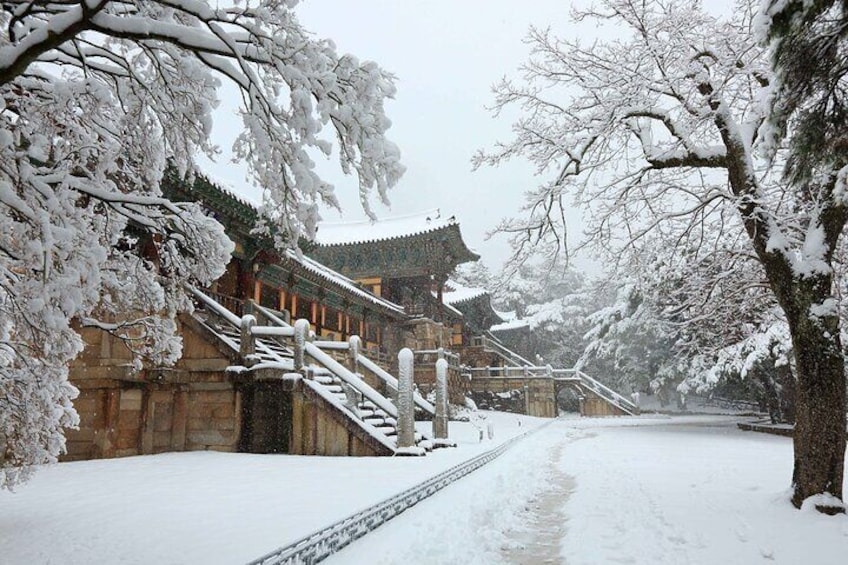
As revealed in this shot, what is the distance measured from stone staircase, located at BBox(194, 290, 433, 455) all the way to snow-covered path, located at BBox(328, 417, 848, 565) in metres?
2.39

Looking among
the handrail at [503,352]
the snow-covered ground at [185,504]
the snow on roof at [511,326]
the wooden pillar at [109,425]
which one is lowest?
the snow-covered ground at [185,504]

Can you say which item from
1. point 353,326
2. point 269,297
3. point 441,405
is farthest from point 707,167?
point 353,326

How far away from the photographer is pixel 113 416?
36.3ft

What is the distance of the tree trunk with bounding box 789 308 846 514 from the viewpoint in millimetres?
6754

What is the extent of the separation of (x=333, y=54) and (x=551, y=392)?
31531mm

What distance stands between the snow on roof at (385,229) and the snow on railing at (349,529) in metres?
24.2

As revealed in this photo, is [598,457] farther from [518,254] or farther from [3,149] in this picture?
[3,149]

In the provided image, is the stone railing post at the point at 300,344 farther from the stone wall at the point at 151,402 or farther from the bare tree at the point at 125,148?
the bare tree at the point at 125,148

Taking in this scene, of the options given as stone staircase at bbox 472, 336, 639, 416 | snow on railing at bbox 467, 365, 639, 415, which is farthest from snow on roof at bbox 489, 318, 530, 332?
snow on railing at bbox 467, 365, 639, 415

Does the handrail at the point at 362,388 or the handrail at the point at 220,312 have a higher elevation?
the handrail at the point at 220,312

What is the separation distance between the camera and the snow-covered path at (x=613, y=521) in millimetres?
5336

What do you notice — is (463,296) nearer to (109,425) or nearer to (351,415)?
(351,415)

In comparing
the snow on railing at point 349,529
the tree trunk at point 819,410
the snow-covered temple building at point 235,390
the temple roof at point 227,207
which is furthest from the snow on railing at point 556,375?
the tree trunk at point 819,410

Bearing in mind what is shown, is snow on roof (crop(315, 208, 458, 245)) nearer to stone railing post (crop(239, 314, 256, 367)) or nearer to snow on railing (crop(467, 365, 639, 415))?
snow on railing (crop(467, 365, 639, 415))
